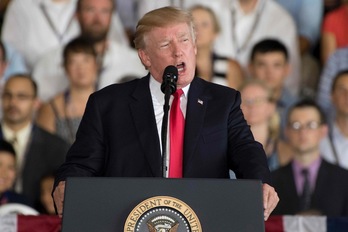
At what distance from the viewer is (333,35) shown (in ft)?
20.6

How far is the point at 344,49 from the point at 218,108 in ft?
11.6

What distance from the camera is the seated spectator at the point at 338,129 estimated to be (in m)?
6.10

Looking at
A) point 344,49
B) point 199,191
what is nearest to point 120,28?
point 344,49

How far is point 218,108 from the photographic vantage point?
2.91m

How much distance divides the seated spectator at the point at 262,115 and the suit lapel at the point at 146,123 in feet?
10.4

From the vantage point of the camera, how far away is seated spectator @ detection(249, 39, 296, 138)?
20.4 ft

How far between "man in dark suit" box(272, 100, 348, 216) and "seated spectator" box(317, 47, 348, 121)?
71 millimetres

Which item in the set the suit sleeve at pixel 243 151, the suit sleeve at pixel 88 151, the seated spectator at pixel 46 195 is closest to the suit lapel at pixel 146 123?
the suit sleeve at pixel 88 151

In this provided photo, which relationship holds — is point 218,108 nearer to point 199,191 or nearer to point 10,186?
point 199,191

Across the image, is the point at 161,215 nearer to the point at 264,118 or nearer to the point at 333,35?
the point at 264,118

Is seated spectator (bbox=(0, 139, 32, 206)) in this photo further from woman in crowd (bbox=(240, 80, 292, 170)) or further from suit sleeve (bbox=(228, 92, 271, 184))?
suit sleeve (bbox=(228, 92, 271, 184))

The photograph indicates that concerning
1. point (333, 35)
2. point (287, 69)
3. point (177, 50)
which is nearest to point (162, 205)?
point (177, 50)

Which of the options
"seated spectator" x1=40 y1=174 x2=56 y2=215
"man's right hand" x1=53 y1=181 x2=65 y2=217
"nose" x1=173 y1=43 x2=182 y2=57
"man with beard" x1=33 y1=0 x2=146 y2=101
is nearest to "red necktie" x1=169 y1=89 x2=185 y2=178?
"nose" x1=173 y1=43 x2=182 y2=57

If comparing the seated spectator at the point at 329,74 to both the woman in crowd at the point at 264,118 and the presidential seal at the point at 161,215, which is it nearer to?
the woman in crowd at the point at 264,118
